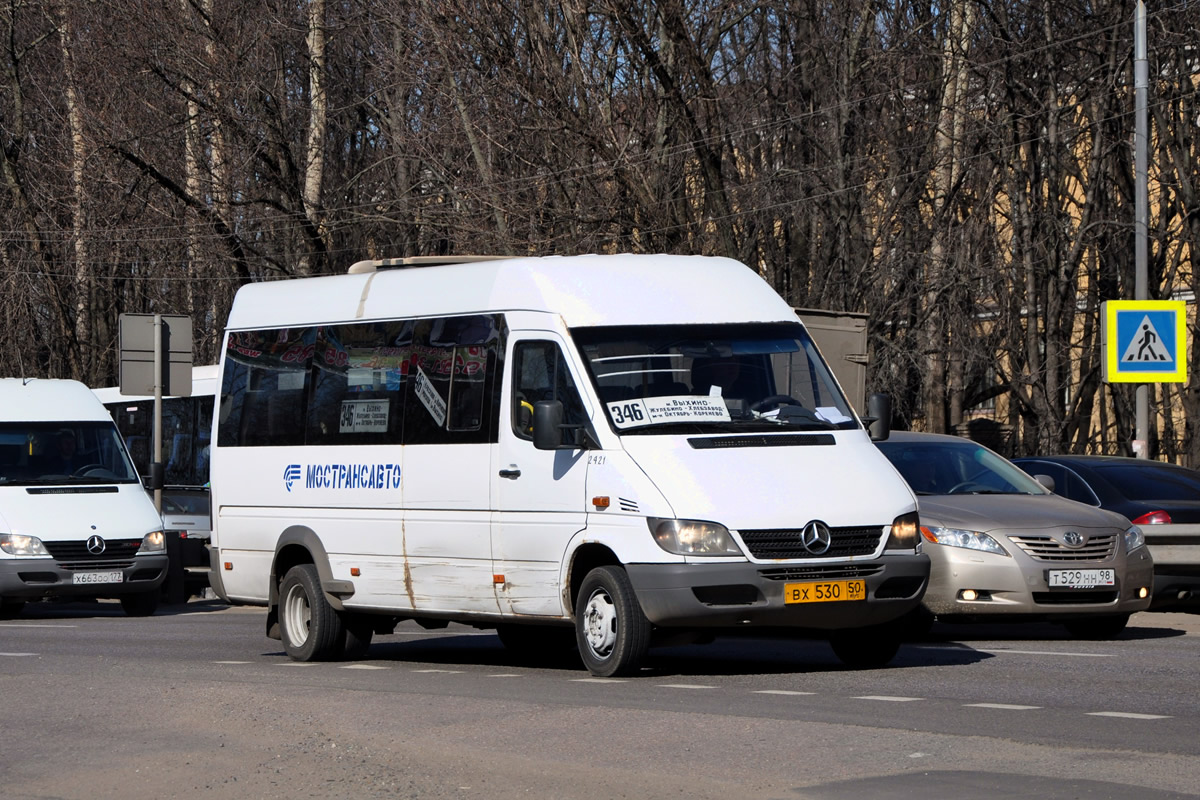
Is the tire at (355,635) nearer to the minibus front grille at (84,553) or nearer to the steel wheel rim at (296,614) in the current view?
the steel wheel rim at (296,614)

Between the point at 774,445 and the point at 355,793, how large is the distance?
4.70 metres

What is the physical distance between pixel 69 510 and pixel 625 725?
12.6m

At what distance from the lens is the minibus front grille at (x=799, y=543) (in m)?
11.6

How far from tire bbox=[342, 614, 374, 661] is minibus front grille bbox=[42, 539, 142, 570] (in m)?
7.07

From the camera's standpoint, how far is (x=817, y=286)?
33.0 m

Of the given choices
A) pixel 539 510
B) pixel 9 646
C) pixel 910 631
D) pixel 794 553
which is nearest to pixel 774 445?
pixel 794 553

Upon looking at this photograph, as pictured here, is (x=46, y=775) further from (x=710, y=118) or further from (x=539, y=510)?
(x=710, y=118)

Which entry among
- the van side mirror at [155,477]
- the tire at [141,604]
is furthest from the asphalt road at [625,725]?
the tire at [141,604]

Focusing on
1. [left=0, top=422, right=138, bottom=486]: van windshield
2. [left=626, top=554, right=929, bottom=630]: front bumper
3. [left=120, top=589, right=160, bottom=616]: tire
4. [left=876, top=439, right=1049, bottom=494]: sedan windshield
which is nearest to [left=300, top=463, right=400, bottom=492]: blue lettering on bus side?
[left=626, top=554, right=929, bottom=630]: front bumper

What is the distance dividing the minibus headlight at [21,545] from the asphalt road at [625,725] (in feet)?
19.5

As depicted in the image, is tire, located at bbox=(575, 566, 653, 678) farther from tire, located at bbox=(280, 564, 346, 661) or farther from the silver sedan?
the silver sedan

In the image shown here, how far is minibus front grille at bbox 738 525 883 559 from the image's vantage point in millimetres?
11555

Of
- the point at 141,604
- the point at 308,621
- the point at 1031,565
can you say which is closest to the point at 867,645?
the point at 1031,565

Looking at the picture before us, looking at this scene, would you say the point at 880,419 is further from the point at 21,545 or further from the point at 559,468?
the point at 21,545
